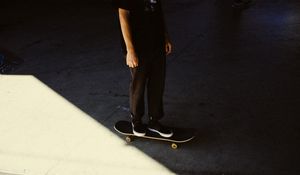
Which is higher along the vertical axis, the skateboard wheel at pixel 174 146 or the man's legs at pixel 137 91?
the man's legs at pixel 137 91

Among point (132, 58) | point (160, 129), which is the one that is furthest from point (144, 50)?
point (160, 129)

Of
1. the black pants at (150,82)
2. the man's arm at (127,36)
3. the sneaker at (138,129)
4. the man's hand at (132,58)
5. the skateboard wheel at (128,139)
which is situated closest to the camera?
the man's arm at (127,36)

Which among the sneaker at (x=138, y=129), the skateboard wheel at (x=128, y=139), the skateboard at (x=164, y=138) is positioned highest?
the sneaker at (x=138, y=129)

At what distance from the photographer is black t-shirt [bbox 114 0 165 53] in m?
2.53

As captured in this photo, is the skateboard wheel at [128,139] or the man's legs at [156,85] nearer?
the man's legs at [156,85]

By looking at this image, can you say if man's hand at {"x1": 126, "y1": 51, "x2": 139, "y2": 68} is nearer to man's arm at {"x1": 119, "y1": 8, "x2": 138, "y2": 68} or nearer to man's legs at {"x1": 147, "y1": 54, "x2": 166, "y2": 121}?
man's arm at {"x1": 119, "y1": 8, "x2": 138, "y2": 68}

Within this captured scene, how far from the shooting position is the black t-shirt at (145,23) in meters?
2.53

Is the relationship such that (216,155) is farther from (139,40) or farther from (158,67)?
(139,40)

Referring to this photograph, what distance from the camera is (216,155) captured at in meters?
2.97

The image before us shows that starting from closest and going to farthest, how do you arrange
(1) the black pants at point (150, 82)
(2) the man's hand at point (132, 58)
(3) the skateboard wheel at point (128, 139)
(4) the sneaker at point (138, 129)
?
1. (2) the man's hand at point (132, 58)
2. (1) the black pants at point (150, 82)
3. (4) the sneaker at point (138, 129)
4. (3) the skateboard wheel at point (128, 139)

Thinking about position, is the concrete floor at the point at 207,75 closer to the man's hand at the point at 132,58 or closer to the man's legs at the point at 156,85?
the man's legs at the point at 156,85

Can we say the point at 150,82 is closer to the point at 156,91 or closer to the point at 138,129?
the point at 156,91

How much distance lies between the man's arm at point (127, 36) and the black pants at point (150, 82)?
0.28ft

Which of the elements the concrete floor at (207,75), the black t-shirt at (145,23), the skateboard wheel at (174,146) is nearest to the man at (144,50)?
the black t-shirt at (145,23)
